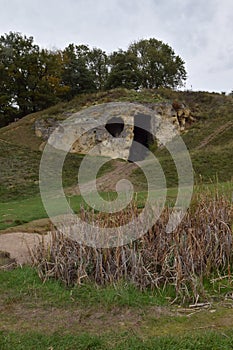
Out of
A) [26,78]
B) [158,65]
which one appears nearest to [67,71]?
[26,78]

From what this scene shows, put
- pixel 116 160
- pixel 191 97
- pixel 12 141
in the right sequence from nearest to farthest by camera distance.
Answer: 1. pixel 116 160
2. pixel 12 141
3. pixel 191 97

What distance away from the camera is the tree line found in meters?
30.7

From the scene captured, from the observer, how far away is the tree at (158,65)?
3675 centimetres

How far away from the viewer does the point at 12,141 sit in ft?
83.1

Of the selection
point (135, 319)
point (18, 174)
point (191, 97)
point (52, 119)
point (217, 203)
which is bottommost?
point (135, 319)

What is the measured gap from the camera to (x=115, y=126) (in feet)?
86.4

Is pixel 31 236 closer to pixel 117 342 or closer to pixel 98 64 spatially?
pixel 117 342

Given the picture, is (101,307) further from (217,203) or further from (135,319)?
(217,203)

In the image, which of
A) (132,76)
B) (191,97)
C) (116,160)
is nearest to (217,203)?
(116,160)

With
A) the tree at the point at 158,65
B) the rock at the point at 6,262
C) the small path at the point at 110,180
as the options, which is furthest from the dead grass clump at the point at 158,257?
the tree at the point at 158,65

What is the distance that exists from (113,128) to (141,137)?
259 cm

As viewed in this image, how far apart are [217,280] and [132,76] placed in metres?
31.6

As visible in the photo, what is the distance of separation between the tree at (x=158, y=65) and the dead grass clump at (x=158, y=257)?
1260 inches

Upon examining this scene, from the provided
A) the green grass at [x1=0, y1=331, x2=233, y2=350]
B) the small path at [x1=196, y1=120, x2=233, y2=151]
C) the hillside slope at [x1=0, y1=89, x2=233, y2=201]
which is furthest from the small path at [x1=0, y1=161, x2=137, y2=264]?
the small path at [x1=196, y1=120, x2=233, y2=151]
